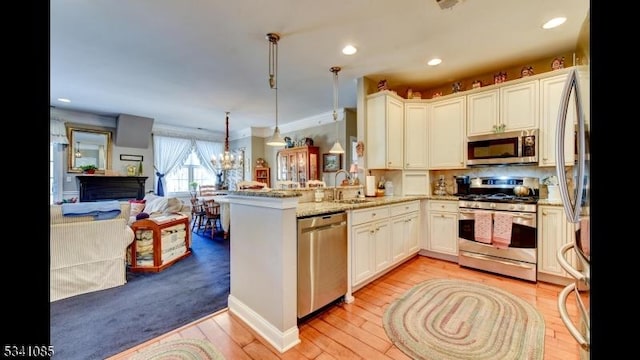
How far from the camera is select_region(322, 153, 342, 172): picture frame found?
6.01 m

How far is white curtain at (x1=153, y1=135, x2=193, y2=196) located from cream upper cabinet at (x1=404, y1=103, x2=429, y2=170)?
6560mm

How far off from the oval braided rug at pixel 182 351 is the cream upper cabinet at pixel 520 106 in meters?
4.04

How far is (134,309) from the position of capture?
2.38 meters

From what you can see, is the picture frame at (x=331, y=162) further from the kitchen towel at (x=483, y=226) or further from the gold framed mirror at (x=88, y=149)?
the gold framed mirror at (x=88, y=149)

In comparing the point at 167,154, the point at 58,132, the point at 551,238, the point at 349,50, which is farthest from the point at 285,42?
the point at 167,154

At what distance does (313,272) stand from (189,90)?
3945mm

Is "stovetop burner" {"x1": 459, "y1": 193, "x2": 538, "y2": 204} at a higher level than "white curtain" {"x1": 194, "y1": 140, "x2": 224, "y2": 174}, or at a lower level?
lower

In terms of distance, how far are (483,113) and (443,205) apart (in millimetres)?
1385

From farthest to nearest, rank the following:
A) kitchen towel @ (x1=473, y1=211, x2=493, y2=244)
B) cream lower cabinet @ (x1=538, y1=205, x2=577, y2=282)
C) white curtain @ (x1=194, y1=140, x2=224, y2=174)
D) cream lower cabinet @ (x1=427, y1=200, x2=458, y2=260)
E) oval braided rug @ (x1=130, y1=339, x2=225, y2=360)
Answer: white curtain @ (x1=194, y1=140, x2=224, y2=174)
cream lower cabinet @ (x1=427, y1=200, x2=458, y2=260)
kitchen towel @ (x1=473, y1=211, x2=493, y2=244)
cream lower cabinet @ (x1=538, y1=205, x2=577, y2=282)
oval braided rug @ (x1=130, y1=339, x2=225, y2=360)

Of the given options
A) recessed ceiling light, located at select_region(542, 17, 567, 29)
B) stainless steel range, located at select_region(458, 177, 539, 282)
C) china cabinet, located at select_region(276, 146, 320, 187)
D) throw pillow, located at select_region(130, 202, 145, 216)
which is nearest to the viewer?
recessed ceiling light, located at select_region(542, 17, 567, 29)

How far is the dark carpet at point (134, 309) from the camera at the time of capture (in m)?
1.91

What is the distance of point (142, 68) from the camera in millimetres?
3488

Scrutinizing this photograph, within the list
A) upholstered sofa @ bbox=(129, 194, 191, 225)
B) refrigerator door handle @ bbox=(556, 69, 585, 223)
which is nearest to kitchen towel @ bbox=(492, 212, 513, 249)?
refrigerator door handle @ bbox=(556, 69, 585, 223)

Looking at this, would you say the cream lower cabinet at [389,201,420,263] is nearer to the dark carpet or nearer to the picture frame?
the dark carpet
